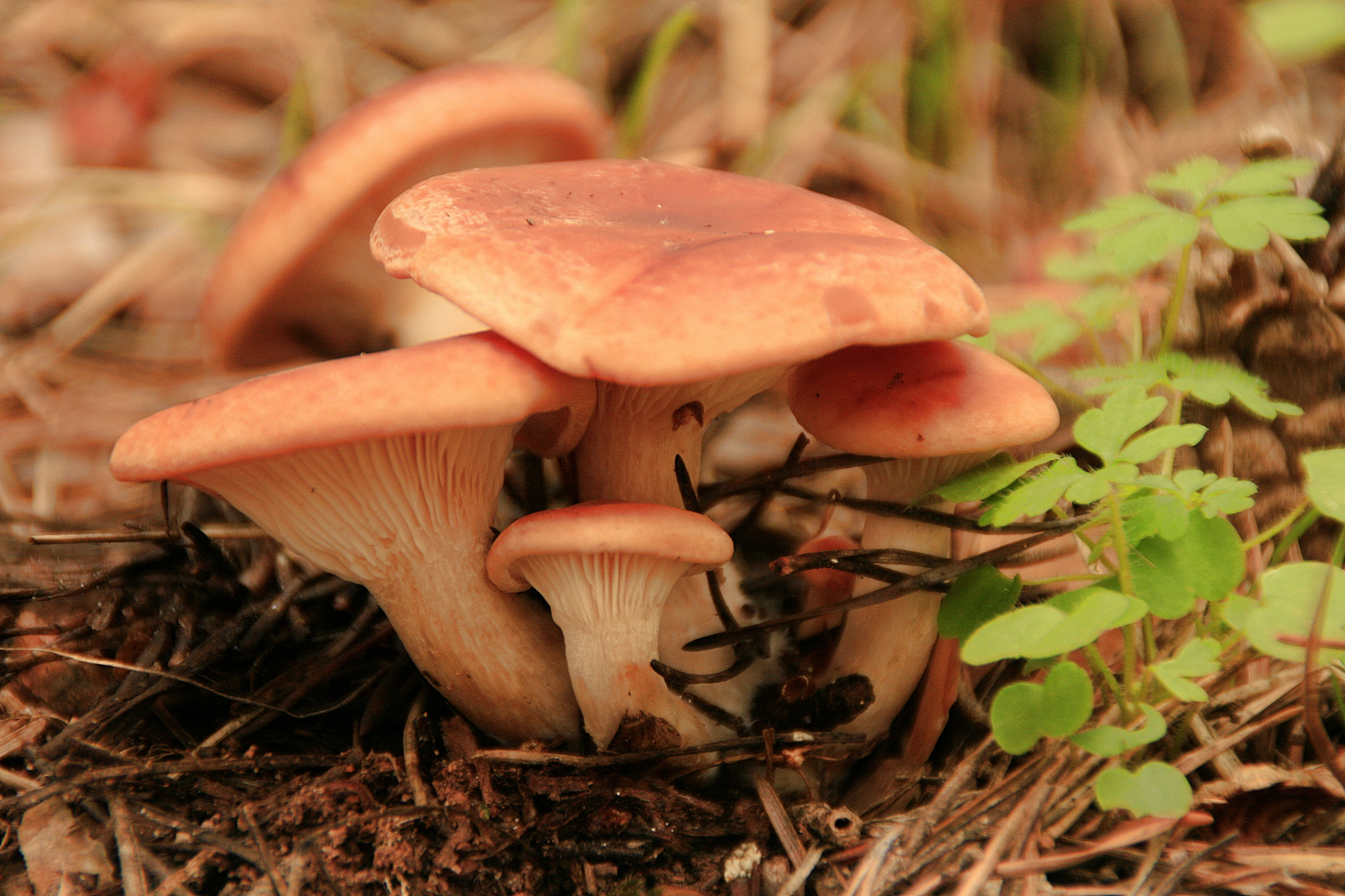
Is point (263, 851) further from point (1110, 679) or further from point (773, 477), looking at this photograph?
point (1110, 679)

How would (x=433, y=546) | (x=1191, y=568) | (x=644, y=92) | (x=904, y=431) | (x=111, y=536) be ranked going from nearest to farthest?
(x=1191, y=568), (x=904, y=431), (x=433, y=546), (x=111, y=536), (x=644, y=92)

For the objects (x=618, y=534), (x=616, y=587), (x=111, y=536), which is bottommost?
(x=111, y=536)

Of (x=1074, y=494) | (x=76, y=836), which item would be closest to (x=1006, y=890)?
(x=1074, y=494)

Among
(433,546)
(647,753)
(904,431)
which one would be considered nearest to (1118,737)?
(904,431)

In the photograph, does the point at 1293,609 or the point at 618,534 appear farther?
the point at 618,534

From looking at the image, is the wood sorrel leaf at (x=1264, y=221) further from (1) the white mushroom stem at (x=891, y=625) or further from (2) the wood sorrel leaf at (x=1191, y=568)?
(1) the white mushroom stem at (x=891, y=625)

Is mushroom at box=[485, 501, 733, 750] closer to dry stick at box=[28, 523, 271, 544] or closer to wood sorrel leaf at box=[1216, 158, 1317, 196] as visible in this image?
dry stick at box=[28, 523, 271, 544]

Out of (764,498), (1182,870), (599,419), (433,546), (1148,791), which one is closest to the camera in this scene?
(1148,791)

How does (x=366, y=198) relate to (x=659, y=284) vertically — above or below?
below
